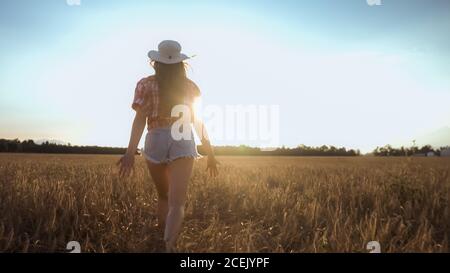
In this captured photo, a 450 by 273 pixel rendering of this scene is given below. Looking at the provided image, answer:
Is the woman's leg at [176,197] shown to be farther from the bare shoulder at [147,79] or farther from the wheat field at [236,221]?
the bare shoulder at [147,79]

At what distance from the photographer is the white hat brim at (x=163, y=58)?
4.04 metres

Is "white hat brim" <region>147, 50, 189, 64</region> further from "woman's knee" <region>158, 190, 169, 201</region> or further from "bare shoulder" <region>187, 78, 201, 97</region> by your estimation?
"woman's knee" <region>158, 190, 169, 201</region>

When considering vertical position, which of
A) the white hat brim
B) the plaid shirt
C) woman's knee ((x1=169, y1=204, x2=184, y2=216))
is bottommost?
woman's knee ((x1=169, y1=204, x2=184, y2=216))

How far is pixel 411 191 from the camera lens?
6816mm

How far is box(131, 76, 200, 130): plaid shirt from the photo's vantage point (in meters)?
4.16

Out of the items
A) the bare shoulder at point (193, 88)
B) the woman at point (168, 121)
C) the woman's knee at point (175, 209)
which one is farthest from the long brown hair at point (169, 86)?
the woman's knee at point (175, 209)

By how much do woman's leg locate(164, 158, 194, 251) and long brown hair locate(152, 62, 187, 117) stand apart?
19.0 inches

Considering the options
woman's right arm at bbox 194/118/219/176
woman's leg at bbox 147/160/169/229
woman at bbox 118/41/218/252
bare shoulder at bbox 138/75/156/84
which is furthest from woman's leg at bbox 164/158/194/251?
bare shoulder at bbox 138/75/156/84

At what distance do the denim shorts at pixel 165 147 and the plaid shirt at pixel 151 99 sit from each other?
8 cm
